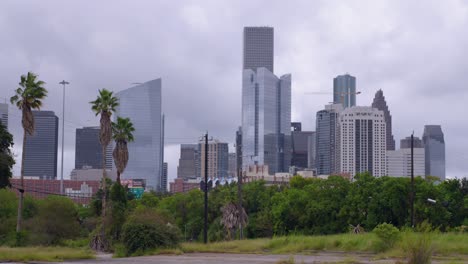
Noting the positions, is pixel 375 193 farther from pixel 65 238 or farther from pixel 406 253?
pixel 406 253

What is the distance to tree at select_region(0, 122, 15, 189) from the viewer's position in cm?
5944

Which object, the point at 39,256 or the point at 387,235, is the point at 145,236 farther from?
the point at 387,235

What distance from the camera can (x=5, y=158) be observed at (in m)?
59.6

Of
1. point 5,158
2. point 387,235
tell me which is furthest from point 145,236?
point 5,158

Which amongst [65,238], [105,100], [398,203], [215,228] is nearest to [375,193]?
[398,203]

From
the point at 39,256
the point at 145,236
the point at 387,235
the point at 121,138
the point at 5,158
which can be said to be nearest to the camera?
the point at 387,235

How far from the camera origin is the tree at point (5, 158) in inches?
2340

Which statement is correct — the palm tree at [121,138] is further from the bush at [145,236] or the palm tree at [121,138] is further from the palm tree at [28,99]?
the bush at [145,236]

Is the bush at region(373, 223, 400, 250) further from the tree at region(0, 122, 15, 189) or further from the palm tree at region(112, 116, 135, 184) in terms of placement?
the palm tree at region(112, 116, 135, 184)

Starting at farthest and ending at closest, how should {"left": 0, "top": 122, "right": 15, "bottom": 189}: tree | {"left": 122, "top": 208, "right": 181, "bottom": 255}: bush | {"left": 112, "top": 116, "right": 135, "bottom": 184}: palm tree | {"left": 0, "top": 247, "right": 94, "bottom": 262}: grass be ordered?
1. {"left": 112, "top": 116, "right": 135, "bottom": 184}: palm tree
2. {"left": 0, "top": 122, "right": 15, "bottom": 189}: tree
3. {"left": 122, "top": 208, "right": 181, "bottom": 255}: bush
4. {"left": 0, "top": 247, "right": 94, "bottom": 262}: grass

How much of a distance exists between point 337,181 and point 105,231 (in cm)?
2876

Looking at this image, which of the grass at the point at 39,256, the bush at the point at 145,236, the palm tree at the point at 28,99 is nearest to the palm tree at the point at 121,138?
the palm tree at the point at 28,99

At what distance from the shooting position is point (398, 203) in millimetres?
74062

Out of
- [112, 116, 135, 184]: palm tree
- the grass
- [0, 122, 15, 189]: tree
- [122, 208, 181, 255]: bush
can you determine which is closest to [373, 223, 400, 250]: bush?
[122, 208, 181, 255]: bush
